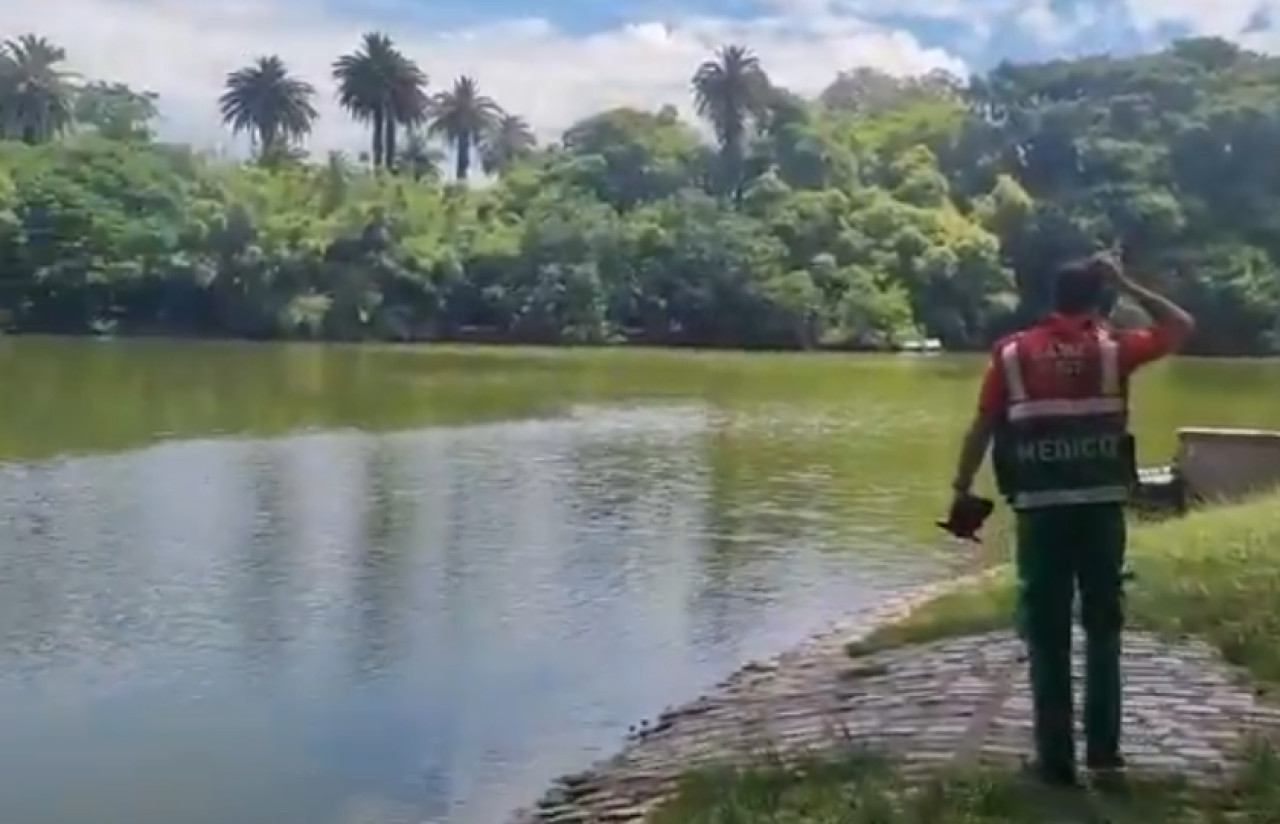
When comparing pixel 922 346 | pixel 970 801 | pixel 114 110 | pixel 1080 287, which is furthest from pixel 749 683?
pixel 114 110

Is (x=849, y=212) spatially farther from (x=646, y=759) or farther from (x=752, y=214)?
(x=646, y=759)

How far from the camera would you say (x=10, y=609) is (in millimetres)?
14391

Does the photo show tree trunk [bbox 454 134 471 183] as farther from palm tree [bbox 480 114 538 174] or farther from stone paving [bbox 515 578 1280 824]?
stone paving [bbox 515 578 1280 824]

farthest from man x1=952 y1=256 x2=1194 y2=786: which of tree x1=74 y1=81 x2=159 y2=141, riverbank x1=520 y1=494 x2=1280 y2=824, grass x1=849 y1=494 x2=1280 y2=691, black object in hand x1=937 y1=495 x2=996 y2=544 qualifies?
tree x1=74 y1=81 x2=159 y2=141

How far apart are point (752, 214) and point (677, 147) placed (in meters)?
10.7

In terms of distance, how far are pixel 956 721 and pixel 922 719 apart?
196mm

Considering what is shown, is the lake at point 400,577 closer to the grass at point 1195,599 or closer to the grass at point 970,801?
the grass at point 1195,599

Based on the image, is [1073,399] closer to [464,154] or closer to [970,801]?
[970,801]

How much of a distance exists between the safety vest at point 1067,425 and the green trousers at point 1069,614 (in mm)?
70

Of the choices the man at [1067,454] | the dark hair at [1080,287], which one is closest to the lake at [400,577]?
the man at [1067,454]

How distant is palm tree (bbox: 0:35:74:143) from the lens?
269ft

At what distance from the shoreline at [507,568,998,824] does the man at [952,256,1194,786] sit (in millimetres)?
2946

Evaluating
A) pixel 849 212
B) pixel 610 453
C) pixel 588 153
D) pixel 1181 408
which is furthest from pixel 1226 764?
pixel 588 153

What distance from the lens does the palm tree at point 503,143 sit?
295ft
